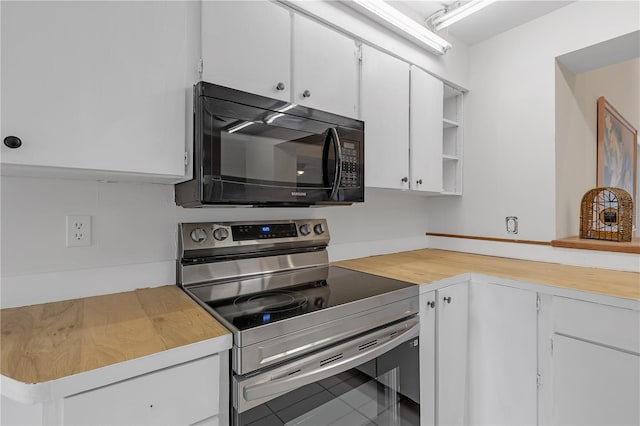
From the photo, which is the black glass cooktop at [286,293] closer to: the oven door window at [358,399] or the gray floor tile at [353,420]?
the oven door window at [358,399]

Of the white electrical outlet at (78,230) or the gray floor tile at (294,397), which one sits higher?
the white electrical outlet at (78,230)

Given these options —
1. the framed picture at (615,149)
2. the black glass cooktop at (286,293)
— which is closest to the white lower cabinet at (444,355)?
the black glass cooktop at (286,293)

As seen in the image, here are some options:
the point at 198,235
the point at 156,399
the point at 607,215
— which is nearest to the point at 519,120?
the point at 607,215

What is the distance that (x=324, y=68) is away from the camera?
156cm

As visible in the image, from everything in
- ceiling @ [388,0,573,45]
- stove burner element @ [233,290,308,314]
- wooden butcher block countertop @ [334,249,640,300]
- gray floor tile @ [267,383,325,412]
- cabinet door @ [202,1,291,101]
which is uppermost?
ceiling @ [388,0,573,45]

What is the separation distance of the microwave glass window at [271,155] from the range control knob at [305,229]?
0.38 m

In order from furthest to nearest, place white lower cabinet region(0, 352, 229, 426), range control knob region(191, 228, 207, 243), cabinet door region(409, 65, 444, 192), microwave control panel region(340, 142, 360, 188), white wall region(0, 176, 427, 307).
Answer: cabinet door region(409, 65, 444, 192) < microwave control panel region(340, 142, 360, 188) < range control knob region(191, 228, 207, 243) < white wall region(0, 176, 427, 307) < white lower cabinet region(0, 352, 229, 426)

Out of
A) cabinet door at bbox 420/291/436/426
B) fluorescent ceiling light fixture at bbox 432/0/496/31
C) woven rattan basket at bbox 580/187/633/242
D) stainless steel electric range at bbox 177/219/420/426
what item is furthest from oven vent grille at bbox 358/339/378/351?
fluorescent ceiling light fixture at bbox 432/0/496/31

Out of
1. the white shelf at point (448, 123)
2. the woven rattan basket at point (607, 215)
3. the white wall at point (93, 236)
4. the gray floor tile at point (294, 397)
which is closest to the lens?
the gray floor tile at point (294, 397)

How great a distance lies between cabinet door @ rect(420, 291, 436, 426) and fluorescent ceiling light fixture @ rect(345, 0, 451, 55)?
4.66 ft

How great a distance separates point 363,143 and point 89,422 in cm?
138

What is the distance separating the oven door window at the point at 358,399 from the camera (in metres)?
0.97

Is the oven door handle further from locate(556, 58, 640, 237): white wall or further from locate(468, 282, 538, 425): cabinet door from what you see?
locate(556, 58, 640, 237): white wall

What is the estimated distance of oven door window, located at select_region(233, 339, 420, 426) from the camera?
97 cm
